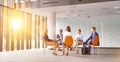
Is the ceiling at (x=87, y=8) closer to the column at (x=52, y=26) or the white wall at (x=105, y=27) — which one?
the column at (x=52, y=26)

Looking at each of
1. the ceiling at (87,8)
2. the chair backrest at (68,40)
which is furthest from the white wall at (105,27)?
the chair backrest at (68,40)

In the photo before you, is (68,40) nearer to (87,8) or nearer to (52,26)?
(87,8)

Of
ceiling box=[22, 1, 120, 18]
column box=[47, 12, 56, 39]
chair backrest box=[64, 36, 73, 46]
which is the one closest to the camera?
chair backrest box=[64, 36, 73, 46]

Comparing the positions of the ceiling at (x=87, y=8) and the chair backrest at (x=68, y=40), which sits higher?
the ceiling at (x=87, y=8)

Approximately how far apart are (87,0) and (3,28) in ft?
20.7

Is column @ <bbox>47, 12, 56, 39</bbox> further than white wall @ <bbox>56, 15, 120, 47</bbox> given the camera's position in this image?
No

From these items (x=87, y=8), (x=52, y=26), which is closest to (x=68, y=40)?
(x=87, y=8)

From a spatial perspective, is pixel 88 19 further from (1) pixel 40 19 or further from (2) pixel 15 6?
(2) pixel 15 6

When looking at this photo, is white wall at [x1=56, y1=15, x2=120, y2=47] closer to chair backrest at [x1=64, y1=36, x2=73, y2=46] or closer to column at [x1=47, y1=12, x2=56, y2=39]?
column at [x1=47, y1=12, x2=56, y2=39]

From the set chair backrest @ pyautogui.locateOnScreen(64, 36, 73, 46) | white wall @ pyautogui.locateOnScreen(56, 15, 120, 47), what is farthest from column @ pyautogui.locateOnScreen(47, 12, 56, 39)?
chair backrest @ pyautogui.locateOnScreen(64, 36, 73, 46)

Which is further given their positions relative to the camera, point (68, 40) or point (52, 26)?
point (52, 26)

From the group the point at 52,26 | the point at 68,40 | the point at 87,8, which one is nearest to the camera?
the point at 68,40

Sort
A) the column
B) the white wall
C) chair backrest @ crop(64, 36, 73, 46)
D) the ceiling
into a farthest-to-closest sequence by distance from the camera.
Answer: the white wall < the column < the ceiling < chair backrest @ crop(64, 36, 73, 46)

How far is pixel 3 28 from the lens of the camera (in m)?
15.9
